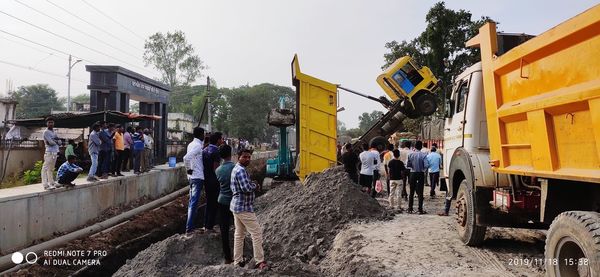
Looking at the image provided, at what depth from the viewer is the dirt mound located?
7.70 metres

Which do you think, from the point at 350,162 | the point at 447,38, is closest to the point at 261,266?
the point at 350,162

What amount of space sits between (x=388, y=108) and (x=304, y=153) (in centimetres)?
354

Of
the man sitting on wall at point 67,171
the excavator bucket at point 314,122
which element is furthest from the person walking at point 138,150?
the excavator bucket at point 314,122

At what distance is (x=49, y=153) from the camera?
9.27m

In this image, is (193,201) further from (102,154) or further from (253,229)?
(102,154)

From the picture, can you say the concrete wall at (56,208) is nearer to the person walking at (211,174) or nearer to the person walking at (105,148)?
the person walking at (105,148)

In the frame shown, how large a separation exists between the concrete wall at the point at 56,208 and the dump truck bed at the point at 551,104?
26.3 feet

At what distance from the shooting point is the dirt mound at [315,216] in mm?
7703

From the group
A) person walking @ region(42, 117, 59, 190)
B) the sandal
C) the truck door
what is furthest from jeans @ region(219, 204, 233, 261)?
person walking @ region(42, 117, 59, 190)

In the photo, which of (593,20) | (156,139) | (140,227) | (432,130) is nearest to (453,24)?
(432,130)

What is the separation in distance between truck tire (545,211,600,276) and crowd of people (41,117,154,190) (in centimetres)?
906

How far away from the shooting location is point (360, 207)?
29.3 feet

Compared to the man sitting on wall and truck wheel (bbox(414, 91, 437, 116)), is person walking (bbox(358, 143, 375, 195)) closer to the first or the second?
truck wheel (bbox(414, 91, 437, 116))

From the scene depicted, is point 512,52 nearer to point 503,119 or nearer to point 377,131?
point 503,119
